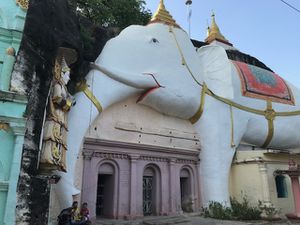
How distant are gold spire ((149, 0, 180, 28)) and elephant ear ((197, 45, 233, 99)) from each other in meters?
2.40

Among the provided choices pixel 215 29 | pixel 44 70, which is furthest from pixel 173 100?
pixel 215 29

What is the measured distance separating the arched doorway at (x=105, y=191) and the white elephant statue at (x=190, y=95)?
1.84 m

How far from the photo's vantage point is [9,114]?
7.01 m

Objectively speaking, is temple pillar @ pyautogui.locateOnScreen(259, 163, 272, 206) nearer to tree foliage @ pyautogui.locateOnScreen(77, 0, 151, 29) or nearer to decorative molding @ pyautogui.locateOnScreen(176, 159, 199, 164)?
decorative molding @ pyautogui.locateOnScreen(176, 159, 199, 164)

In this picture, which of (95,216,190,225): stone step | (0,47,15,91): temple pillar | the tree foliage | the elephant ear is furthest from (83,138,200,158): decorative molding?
the tree foliage

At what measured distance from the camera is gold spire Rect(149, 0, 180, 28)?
1581cm

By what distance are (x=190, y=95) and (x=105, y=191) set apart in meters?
5.53

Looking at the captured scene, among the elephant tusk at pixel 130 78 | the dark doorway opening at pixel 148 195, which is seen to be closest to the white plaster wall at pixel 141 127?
the elephant tusk at pixel 130 78

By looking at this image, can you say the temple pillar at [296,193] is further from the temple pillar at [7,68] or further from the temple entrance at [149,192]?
the temple pillar at [7,68]

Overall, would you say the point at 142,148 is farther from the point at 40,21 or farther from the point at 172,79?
the point at 40,21

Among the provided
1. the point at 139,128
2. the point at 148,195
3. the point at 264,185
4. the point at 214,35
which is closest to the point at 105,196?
the point at 148,195

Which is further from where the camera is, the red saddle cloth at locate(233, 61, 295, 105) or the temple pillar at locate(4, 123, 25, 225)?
the red saddle cloth at locate(233, 61, 295, 105)

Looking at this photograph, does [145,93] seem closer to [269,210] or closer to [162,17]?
[162,17]

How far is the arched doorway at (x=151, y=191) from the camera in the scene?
12742mm
